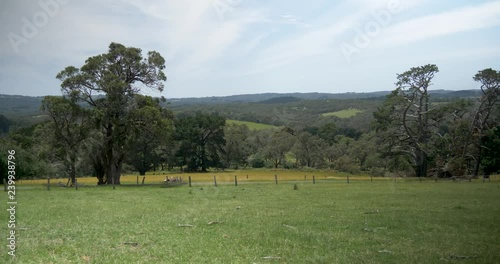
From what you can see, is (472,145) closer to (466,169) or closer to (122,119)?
(466,169)

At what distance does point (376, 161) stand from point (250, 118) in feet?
371

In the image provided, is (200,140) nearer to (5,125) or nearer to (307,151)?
(307,151)

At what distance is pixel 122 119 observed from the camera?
42031mm

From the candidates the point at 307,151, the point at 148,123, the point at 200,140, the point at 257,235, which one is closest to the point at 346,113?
the point at 307,151

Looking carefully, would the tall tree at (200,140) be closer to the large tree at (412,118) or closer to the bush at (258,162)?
the bush at (258,162)

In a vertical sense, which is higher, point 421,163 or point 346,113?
point 346,113

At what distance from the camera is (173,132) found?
59938mm

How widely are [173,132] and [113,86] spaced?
799 inches

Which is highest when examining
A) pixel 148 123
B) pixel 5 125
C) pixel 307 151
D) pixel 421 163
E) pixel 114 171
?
pixel 5 125

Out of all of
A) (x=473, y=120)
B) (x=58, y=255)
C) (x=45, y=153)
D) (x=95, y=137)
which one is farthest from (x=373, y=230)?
(x=473, y=120)

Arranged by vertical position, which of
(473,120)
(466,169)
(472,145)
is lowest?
(466,169)

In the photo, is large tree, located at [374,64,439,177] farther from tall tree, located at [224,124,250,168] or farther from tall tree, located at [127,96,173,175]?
tall tree, located at [224,124,250,168]

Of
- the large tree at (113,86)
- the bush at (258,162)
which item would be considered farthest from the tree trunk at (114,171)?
the bush at (258,162)

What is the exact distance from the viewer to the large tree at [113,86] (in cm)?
4116
